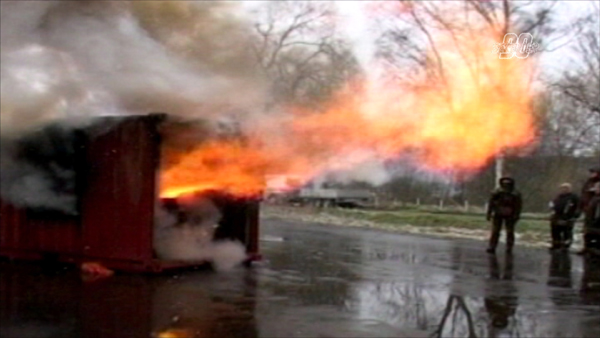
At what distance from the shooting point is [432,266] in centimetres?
1329

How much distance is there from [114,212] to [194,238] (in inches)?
53.3

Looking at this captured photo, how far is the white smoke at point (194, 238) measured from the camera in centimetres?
1155

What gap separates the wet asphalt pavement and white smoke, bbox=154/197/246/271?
1.55 feet

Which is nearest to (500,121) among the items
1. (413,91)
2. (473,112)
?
(473,112)

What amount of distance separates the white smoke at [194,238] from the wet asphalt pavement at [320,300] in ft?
1.55

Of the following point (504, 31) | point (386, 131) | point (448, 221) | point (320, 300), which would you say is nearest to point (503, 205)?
point (386, 131)

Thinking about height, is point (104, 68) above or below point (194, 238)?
above

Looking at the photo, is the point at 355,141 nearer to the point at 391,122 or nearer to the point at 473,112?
the point at 391,122

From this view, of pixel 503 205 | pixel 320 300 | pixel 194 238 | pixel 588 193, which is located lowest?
pixel 320 300

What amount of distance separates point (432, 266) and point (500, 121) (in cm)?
380

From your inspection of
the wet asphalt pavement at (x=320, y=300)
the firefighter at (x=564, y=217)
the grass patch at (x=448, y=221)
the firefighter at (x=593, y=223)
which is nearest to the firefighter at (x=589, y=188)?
the firefighter at (x=593, y=223)

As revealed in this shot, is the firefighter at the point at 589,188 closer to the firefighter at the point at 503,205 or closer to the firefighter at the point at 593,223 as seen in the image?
the firefighter at the point at 593,223

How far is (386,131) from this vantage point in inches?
577

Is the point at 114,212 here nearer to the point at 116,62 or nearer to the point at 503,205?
the point at 116,62
